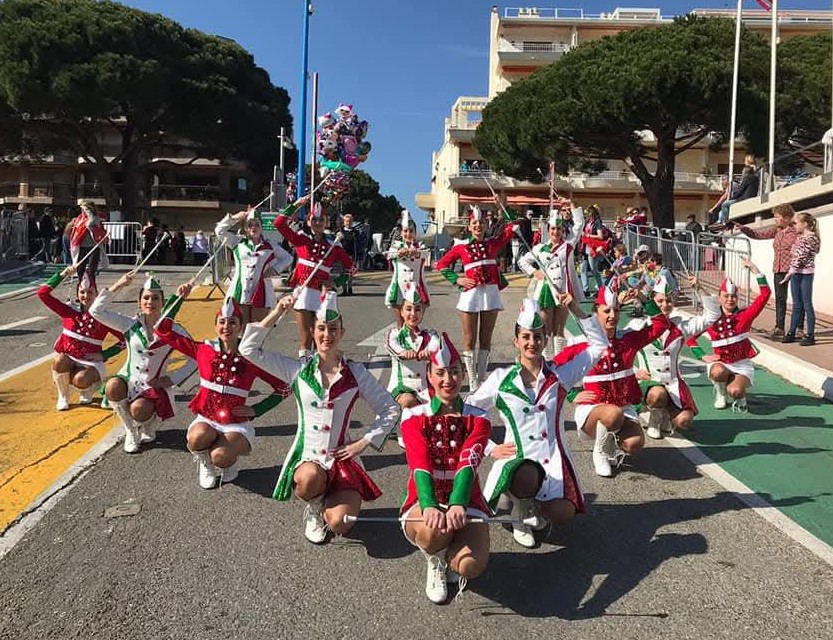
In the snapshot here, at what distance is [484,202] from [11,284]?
36.8 m

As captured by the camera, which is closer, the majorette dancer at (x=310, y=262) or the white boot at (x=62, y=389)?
the white boot at (x=62, y=389)

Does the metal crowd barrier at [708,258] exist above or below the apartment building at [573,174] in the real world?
below

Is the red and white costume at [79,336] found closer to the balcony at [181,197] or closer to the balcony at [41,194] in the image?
the balcony at [181,197]

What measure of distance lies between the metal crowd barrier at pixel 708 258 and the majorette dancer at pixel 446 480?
9.53 m

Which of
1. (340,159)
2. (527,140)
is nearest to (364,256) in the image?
(340,159)

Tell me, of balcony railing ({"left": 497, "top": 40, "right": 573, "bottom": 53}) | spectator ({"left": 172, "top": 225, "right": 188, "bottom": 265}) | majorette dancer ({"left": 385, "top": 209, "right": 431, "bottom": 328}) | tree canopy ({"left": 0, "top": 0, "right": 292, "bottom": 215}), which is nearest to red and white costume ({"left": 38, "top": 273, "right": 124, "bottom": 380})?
majorette dancer ({"left": 385, "top": 209, "right": 431, "bottom": 328})

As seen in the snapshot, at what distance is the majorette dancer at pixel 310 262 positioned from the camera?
8.15 m

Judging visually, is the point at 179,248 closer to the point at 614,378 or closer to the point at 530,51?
the point at 614,378

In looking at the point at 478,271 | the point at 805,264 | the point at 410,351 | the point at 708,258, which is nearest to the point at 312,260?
the point at 478,271

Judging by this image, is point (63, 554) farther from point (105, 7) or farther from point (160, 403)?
point (105, 7)

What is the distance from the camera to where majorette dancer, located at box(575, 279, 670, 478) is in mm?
5188

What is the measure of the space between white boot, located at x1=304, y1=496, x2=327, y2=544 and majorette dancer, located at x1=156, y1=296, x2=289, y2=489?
0.96m

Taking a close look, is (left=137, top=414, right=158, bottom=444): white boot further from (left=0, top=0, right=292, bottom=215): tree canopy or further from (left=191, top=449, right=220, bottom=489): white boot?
(left=0, top=0, right=292, bottom=215): tree canopy

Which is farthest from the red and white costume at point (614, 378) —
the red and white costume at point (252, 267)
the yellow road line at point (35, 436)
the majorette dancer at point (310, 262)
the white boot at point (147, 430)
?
the red and white costume at point (252, 267)
